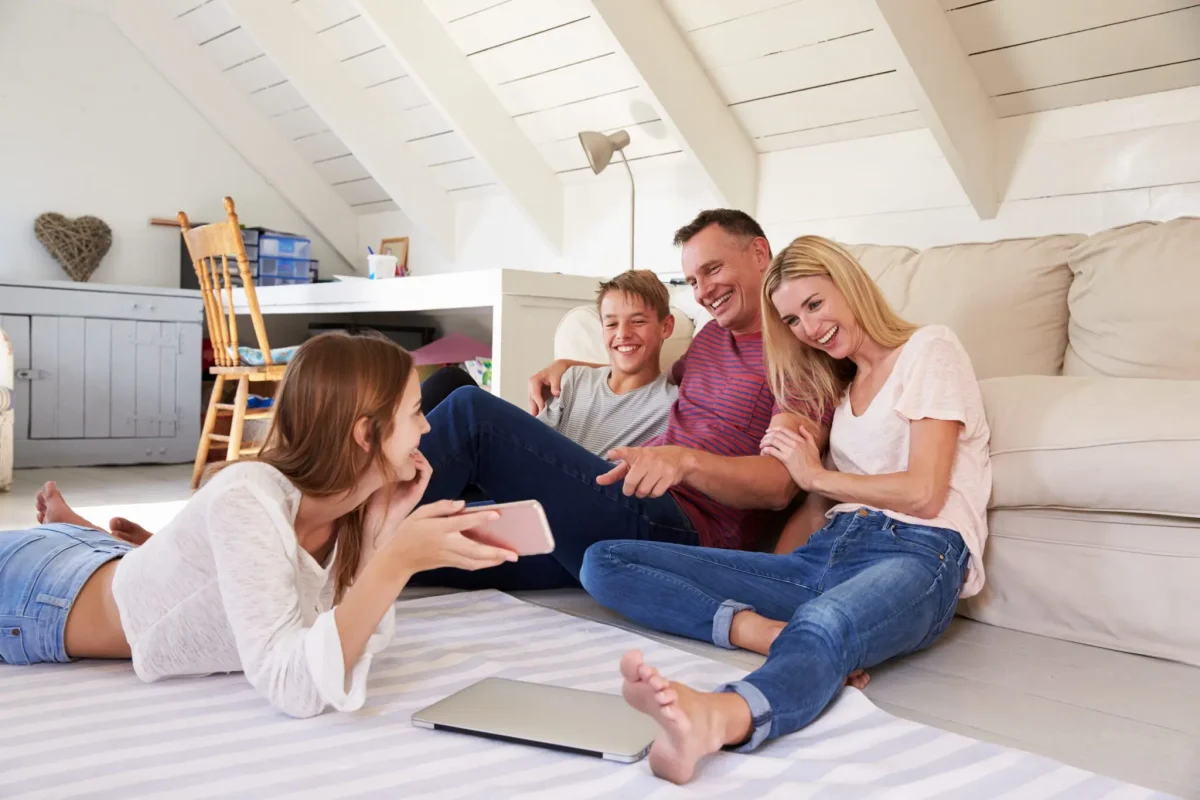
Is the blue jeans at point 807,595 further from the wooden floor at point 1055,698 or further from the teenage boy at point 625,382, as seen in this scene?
the teenage boy at point 625,382

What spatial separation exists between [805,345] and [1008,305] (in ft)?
1.49

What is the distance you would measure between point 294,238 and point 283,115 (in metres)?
0.55

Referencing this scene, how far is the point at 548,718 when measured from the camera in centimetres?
123

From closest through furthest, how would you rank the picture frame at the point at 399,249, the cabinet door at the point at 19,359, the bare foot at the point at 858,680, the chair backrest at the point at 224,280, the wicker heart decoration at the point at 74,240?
the bare foot at the point at 858,680
the chair backrest at the point at 224,280
the cabinet door at the point at 19,359
the wicker heart decoration at the point at 74,240
the picture frame at the point at 399,249

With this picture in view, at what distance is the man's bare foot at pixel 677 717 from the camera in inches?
40.1

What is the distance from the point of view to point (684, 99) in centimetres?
301

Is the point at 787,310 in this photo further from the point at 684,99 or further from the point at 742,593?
the point at 684,99

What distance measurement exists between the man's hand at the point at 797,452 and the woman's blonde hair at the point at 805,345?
8 centimetres

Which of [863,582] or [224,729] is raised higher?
[863,582]

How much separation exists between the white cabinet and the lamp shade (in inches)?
89.4

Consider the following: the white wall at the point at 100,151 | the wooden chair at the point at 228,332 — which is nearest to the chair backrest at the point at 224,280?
the wooden chair at the point at 228,332

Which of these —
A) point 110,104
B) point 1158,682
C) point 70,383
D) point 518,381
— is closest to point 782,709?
point 1158,682

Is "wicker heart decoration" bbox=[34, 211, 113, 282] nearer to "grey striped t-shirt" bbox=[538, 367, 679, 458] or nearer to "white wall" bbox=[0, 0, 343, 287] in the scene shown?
"white wall" bbox=[0, 0, 343, 287]

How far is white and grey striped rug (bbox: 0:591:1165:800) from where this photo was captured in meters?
1.05
